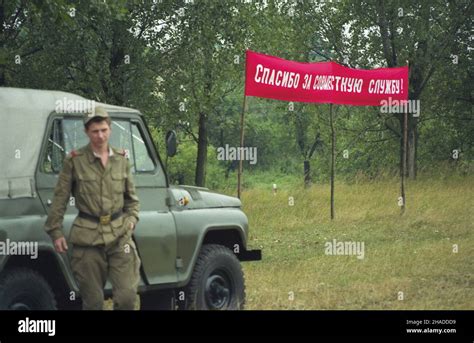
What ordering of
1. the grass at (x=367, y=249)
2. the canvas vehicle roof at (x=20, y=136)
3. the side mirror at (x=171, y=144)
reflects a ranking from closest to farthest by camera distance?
the canvas vehicle roof at (x=20, y=136) → the side mirror at (x=171, y=144) → the grass at (x=367, y=249)

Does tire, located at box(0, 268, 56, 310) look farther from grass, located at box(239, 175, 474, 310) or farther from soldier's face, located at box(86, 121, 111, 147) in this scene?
grass, located at box(239, 175, 474, 310)

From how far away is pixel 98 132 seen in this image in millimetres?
8156

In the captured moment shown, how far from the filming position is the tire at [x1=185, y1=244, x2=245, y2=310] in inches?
394

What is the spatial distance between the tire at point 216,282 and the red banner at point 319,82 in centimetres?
969

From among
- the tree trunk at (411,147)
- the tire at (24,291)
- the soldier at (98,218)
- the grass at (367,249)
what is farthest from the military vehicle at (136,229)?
the tree trunk at (411,147)

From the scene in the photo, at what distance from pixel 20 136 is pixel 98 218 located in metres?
1.12

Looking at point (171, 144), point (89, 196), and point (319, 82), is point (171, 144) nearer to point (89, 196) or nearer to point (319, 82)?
point (89, 196)

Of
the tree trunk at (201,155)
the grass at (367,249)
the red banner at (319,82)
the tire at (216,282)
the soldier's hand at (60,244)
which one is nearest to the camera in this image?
the soldier's hand at (60,244)

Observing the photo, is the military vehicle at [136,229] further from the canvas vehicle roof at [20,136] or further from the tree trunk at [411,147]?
the tree trunk at [411,147]

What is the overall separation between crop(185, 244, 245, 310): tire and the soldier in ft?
5.56

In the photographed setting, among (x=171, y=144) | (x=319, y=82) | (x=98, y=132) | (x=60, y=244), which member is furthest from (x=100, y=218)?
(x=319, y=82)

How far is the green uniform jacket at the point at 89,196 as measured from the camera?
813 centimetres

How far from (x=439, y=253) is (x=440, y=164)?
86.1ft

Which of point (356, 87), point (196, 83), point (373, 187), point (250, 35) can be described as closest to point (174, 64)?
point (196, 83)
